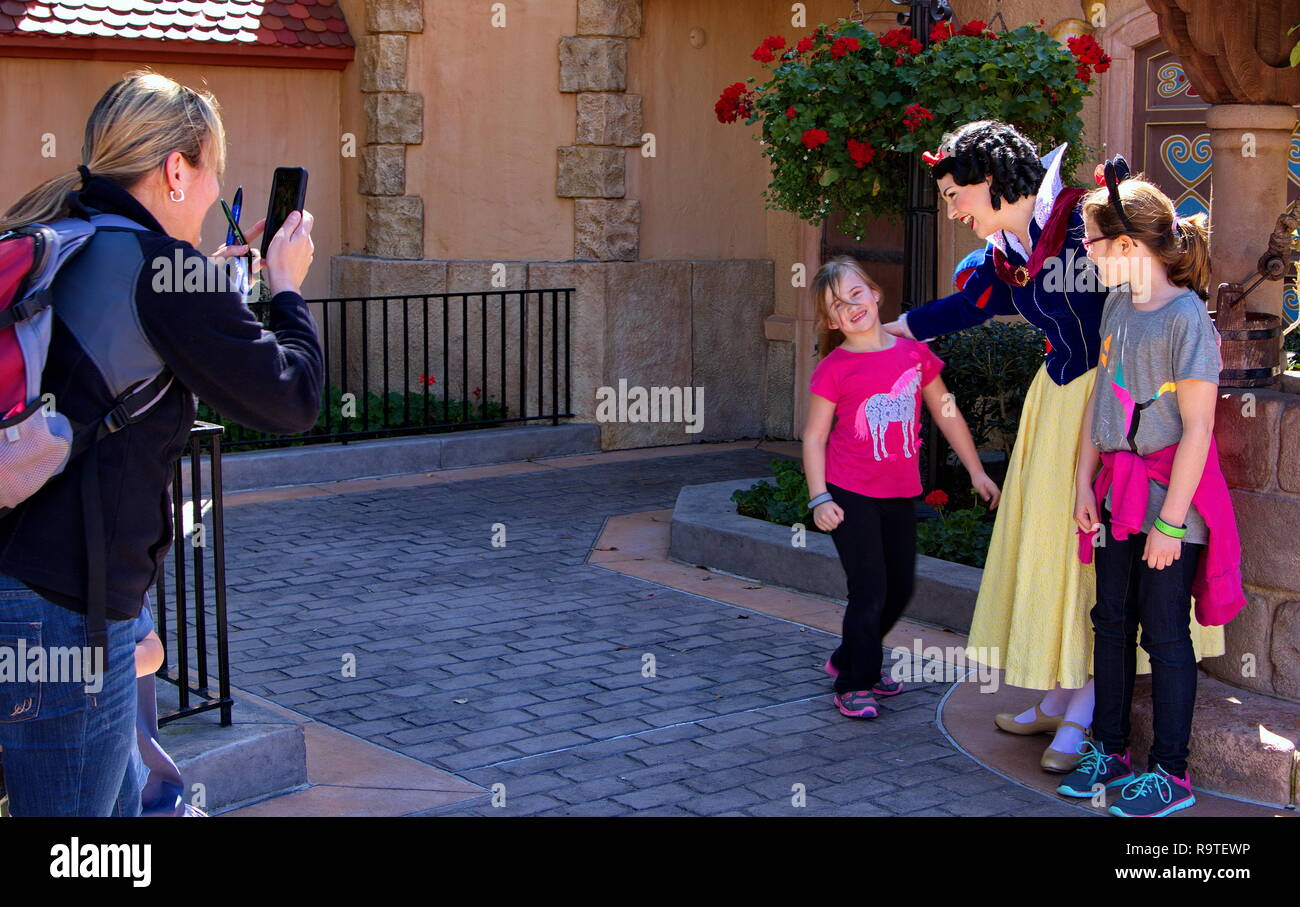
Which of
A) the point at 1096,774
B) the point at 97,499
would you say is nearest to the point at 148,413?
the point at 97,499

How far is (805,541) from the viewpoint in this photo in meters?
6.93

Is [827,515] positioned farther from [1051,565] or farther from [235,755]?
[235,755]

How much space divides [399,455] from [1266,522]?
626cm

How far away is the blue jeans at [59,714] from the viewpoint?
2664 millimetres

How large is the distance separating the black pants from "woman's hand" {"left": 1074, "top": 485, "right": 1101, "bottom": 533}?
0.85m

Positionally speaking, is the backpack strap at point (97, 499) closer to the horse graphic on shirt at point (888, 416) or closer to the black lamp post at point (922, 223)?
the horse graphic on shirt at point (888, 416)

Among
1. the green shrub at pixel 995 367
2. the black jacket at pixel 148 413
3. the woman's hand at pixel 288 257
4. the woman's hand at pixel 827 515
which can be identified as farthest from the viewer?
the green shrub at pixel 995 367

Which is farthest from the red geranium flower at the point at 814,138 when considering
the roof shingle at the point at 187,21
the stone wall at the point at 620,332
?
the roof shingle at the point at 187,21

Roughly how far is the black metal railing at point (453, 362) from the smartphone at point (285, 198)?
665 cm

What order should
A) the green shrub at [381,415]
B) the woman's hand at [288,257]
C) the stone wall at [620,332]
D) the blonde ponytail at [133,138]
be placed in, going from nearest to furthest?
the blonde ponytail at [133,138]
the woman's hand at [288,257]
the green shrub at [381,415]
the stone wall at [620,332]

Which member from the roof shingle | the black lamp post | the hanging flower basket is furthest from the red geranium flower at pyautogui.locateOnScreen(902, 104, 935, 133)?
the roof shingle

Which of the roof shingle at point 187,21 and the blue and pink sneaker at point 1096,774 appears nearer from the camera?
the blue and pink sneaker at point 1096,774
